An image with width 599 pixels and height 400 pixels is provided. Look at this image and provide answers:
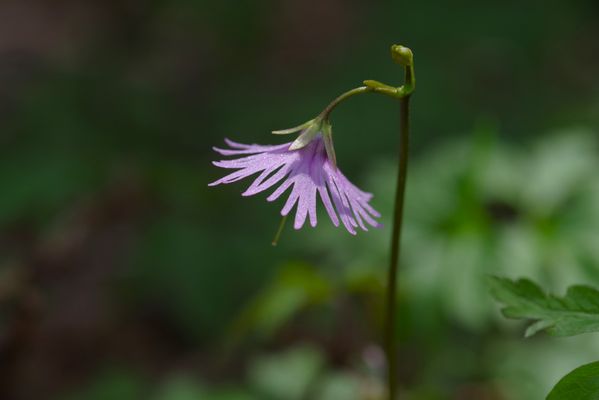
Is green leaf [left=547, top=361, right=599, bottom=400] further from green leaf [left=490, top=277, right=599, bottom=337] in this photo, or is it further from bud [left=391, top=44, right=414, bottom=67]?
bud [left=391, top=44, right=414, bottom=67]

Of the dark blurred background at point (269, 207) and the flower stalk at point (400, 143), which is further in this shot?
the dark blurred background at point (269, 207)

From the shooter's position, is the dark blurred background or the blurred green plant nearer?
the blurred green plant

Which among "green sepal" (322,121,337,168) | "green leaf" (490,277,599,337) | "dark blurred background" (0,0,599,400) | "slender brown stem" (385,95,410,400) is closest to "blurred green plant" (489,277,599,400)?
"green leaf" (490,277,599,337)

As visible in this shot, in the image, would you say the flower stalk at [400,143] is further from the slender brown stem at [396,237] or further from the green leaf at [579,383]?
the green leaf at [579,383]

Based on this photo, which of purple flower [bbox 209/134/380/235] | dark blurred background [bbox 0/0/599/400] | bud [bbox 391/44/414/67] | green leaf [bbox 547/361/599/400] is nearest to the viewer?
green leaf [bbox 547/361/599/400]

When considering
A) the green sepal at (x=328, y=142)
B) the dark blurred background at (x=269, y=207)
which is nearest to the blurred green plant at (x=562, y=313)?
the green sepal at (x=328, y=142)

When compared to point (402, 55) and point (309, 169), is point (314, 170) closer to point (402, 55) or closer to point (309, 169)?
point (309, 169)

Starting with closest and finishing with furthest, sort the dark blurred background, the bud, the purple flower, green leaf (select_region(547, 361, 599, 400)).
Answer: green leaf (select_region(547, 361, 599, 400)) → the bud → the purple flower → the dark blurred background
